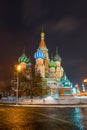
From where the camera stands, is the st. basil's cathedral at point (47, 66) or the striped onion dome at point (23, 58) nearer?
the st. basil's cathedral at point (47, 66)

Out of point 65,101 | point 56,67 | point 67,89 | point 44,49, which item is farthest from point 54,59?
point 65,101

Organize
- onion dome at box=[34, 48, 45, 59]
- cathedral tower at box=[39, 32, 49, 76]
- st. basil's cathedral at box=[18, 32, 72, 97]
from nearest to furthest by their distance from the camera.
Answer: st. basil's cathedral at box=[18, 32, 72, 97]
onion dome at box=[34, 48, 45, 59]
cathedral tower at box=[39, 32, 49, 76]

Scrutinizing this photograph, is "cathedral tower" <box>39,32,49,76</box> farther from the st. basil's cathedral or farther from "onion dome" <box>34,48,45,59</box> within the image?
"onion dome" <box>34,48,45,59</box>

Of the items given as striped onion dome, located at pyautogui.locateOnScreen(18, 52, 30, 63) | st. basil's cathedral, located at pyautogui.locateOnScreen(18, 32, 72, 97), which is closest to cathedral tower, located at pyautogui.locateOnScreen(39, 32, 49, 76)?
st. basil's cathedral, located at pyautogui.locateOnScreen(18, 32, 72, 97)

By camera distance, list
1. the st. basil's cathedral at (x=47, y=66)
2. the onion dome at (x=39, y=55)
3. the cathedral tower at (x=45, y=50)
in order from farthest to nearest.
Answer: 1. the cathedral tower at (x=45, y=50)
2. the onion dome at (x=39, y=55)
3. the st. basil's cathedral at (x=47, y=66)

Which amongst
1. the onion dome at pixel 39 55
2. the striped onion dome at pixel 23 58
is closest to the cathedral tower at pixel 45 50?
the onion dome at pixel 39 55

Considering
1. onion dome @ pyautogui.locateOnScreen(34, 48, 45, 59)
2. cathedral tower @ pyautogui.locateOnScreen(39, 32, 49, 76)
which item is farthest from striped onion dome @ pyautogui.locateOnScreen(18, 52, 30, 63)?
cathedral tower @ pyautogui.locateOnScreen(39, 32, 49, 76)

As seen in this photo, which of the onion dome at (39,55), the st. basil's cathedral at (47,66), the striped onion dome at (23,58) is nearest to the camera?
the st. basil's cathedral at (47,66)

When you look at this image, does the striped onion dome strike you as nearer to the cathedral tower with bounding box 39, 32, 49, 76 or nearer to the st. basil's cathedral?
the st. basil's cathedral

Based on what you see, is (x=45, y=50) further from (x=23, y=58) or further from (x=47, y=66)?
(x=23, y=58)

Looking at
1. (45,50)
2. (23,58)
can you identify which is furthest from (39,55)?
(45,50)

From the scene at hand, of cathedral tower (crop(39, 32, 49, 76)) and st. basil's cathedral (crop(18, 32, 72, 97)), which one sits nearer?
st. basil's cathedral (crop(18, 32, 72, 97))

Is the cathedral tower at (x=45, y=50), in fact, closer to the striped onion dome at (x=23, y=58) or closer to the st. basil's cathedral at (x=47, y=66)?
the st. basil's cathedral at (x=47, y=66)

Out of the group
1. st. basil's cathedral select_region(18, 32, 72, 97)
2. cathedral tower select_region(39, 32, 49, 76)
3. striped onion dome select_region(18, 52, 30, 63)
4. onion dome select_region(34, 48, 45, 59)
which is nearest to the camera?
st. basil's cathedral select_region(18, 32, 72, 97)
